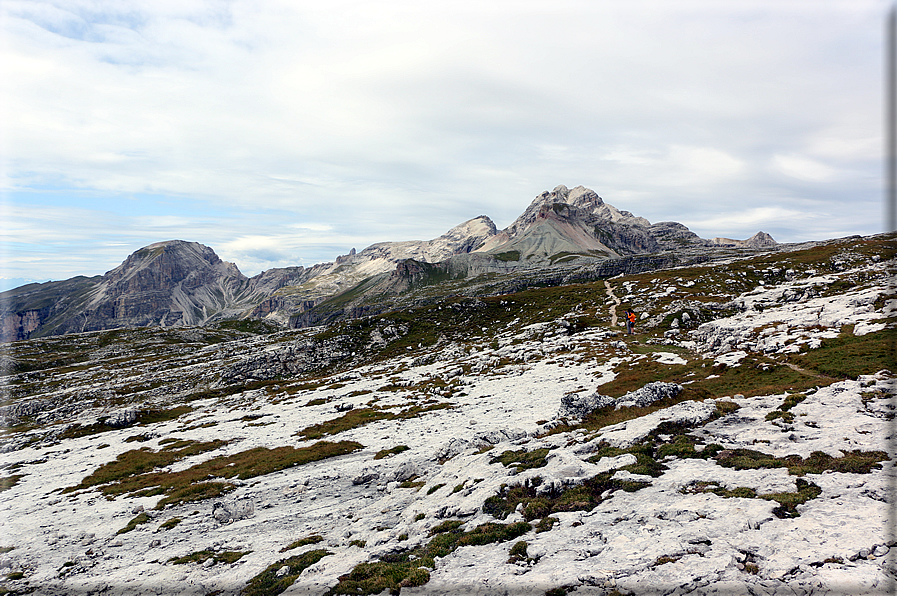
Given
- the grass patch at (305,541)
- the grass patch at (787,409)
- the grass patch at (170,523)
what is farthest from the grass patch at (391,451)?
the grass patch at (787,409)

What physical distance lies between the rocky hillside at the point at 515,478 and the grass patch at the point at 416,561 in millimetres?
110

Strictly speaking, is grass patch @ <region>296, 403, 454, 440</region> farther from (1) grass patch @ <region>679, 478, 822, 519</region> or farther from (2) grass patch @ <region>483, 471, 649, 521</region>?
(1) grass patch @ <region>679, 478, 822, 519</region>

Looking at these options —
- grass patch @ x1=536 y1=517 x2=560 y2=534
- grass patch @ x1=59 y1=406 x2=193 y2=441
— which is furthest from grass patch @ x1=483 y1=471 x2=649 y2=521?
grass patch @ x1=59 y1=406 x2=193 y2=441

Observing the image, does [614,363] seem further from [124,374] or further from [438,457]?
[124,374]

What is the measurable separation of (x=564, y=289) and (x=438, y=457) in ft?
367

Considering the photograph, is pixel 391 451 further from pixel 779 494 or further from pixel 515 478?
pixel 779 494

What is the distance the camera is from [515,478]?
66.5 feet

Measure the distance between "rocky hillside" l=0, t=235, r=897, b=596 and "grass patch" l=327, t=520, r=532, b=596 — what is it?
11 centimetres

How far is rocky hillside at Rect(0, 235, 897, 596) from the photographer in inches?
503

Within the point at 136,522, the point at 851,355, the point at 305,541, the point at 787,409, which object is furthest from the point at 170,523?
the point at 851,355

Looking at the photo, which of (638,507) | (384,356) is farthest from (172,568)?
(384,356)

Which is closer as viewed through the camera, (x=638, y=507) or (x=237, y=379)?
(x=638, y=507)

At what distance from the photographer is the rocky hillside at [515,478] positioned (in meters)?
12.8

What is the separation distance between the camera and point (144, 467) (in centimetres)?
3912
